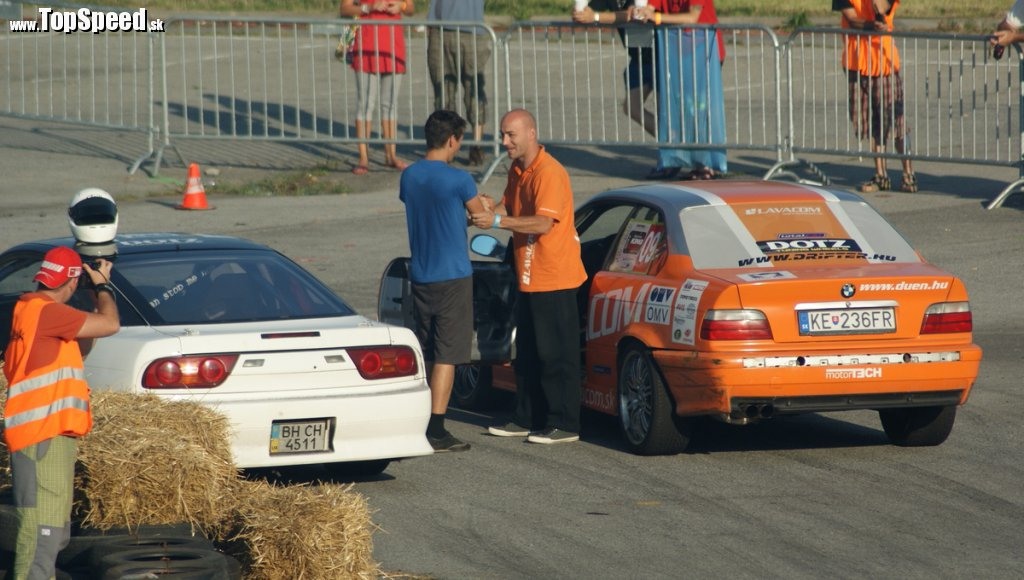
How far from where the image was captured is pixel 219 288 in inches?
335

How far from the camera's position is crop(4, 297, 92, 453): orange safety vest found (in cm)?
607

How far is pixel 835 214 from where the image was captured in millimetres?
9375

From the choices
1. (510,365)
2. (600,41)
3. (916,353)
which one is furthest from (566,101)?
(916,353)

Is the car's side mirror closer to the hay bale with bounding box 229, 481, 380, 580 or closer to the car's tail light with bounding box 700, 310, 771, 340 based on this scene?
the car's tail light with bounding box 700, 310, 771, 340

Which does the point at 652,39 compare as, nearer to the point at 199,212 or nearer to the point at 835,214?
the point at 199,212

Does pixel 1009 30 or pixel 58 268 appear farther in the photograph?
pixel 1009 30

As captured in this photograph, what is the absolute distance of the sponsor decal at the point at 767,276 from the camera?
8.61 m

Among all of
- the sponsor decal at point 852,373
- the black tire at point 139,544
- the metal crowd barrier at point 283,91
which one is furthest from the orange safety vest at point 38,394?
the metal crowd barrier at point 283,91

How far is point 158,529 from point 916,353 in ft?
13.5

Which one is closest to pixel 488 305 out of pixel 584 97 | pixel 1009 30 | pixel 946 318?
pixel 946 318

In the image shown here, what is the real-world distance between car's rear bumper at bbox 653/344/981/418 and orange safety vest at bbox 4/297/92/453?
345 centimetres

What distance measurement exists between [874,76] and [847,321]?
848 cm
